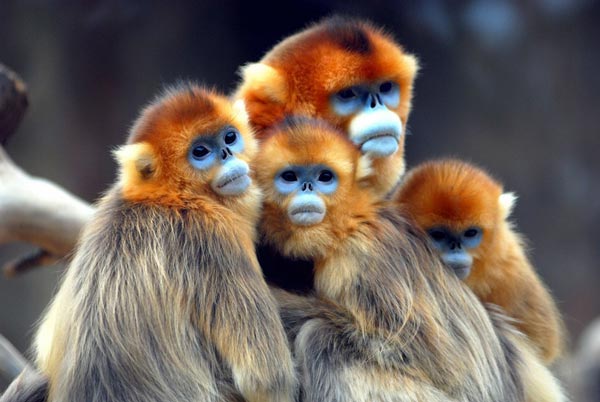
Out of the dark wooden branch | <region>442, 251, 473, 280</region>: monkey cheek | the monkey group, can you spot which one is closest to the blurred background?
the dark wooden branch

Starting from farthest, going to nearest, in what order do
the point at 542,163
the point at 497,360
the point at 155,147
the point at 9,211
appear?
the point at 542,163 < the point at 9,211 < the point at 497,360 < the point at 155,147

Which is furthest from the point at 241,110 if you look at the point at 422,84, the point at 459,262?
the point at 422,84

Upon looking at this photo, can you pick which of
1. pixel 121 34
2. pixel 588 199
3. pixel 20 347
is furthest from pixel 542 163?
pixel 20 347

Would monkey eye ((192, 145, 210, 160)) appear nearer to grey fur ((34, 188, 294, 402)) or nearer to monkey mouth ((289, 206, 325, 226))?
grey fur ((34, 188, 294, 402))

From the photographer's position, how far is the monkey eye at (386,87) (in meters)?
3.93

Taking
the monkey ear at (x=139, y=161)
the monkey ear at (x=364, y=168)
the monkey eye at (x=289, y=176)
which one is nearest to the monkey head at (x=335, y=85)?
the monkey ear at (x=364, y=168)

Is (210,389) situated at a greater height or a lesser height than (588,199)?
lesser

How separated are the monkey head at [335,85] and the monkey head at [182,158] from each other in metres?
0.46

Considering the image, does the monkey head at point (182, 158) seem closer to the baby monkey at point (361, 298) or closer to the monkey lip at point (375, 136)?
the baby monkey at point (361, 298)

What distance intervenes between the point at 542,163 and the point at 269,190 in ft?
21.1

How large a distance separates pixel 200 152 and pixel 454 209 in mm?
1109

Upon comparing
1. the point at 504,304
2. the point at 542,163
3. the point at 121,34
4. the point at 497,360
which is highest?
the point at 121,34

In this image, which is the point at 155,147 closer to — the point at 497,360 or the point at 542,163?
the point at 497,360

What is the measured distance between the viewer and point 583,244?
30.8ft
